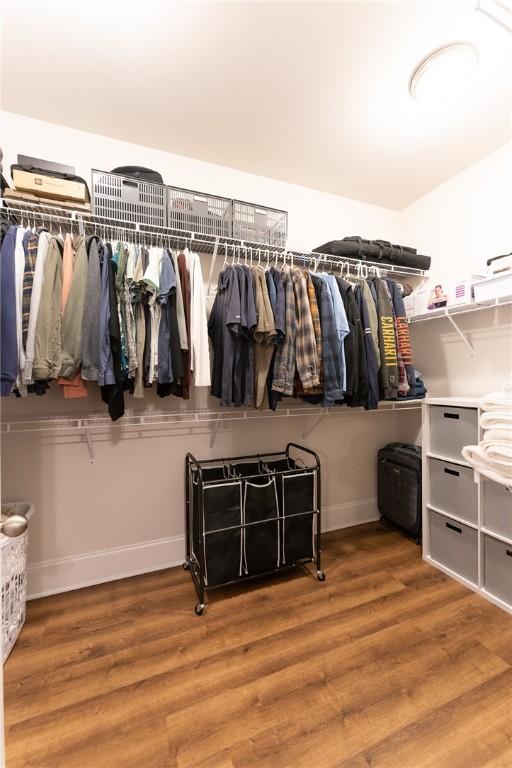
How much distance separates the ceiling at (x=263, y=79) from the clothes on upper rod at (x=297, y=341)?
825mm

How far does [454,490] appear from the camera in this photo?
193cm

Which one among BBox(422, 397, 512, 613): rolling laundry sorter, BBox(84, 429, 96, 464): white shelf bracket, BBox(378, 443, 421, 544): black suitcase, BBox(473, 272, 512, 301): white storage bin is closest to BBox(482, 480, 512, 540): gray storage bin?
BBox(422, 397, 512, 613): rolling laundry sorter

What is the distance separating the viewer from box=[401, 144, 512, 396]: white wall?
204 centimetres

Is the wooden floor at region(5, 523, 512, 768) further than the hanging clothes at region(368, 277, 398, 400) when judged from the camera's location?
No

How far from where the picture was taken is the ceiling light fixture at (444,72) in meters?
1.47

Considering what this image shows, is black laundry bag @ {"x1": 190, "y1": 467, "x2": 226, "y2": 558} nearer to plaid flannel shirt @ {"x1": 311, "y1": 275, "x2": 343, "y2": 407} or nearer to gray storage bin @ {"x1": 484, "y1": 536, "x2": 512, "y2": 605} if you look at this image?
plaid flannel shirt @ {"x1": 311, "y1": 275, "x2": 343, "y2": 407}

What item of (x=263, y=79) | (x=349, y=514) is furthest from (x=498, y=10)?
(x=349, y=514)

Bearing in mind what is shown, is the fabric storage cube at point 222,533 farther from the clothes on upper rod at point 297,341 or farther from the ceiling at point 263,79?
the ceiling at point 263,79

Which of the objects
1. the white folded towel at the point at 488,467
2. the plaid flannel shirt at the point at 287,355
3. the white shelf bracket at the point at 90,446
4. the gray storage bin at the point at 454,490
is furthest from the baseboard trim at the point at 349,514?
the white shelf bracket at the point at 90,446

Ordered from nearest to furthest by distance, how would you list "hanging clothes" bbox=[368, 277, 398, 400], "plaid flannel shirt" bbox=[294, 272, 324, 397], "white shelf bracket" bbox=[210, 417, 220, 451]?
1. "plaid flannel shirt" bbox=[294, 272, 324, 397]
2. "hanging clothes" bbox=[368, 277, 398, 400]
3. "white shelf bracket" bbox=[210, 417, 220, 451]

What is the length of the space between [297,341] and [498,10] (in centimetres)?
147

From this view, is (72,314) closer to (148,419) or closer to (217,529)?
(148,419)

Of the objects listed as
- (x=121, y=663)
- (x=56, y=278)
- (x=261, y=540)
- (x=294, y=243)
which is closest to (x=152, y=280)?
(x=56, y=278)

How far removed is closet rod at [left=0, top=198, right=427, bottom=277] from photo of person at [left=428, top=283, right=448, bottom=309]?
32 centimetres
